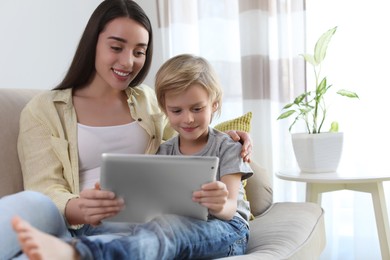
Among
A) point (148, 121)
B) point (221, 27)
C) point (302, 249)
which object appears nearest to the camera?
point (302, 249)

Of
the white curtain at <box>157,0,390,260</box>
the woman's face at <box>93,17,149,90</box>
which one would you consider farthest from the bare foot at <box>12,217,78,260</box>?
the white curtain at <box>157,0,390,260</box>

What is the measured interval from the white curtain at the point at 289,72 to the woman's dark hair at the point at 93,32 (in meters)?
0.91

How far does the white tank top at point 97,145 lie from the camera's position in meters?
1.28

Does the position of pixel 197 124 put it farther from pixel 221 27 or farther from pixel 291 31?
pixel 221 27

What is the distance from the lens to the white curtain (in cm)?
202

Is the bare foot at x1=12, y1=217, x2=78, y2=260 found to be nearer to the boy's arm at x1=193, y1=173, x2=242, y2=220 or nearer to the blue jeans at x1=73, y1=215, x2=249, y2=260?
the blue jeans at x1=73, y1=215, x2=249, y2=260

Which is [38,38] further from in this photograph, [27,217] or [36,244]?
[36,244]

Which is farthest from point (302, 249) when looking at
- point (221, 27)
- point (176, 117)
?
point (221, 27)

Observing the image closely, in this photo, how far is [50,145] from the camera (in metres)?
1.26

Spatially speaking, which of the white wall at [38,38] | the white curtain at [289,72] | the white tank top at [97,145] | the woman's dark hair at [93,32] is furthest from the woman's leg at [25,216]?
the white curtain at [289,72]

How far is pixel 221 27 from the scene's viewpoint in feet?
7.79

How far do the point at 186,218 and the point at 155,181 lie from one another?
11cm

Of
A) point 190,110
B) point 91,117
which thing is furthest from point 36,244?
point 91,117

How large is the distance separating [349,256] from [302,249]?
1.10m
